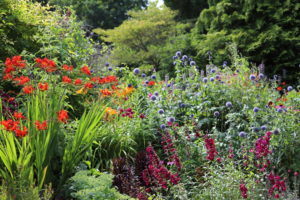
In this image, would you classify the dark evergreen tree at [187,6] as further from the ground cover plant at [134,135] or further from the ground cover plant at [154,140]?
the ground cover plant at [154,140]

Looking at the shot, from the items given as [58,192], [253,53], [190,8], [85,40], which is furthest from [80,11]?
[58,192]

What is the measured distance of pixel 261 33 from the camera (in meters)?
9.48

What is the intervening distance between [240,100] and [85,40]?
3123 mm

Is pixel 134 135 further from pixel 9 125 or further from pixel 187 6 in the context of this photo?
pixel 187 6

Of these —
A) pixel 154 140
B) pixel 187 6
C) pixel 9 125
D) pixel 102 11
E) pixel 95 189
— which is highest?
pixel 102 11

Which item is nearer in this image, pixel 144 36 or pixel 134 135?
pixel 134 135

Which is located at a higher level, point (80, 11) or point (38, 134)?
point (80, 11)

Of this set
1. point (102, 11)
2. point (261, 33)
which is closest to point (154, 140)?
point (261, 33)

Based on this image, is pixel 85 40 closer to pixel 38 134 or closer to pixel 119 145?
pixel 119 145

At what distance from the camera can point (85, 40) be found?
6750 millimetres

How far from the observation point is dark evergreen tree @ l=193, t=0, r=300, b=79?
30.4ft

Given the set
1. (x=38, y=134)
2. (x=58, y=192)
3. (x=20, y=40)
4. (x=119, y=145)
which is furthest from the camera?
(x=20, y=40)

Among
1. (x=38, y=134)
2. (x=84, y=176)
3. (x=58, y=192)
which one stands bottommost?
(x=58, y=192)

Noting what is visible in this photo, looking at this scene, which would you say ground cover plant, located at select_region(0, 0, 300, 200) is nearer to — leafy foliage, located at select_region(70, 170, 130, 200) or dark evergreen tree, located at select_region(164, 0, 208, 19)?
leafy foliage, located at select_region(70, 170, 130, 200)
